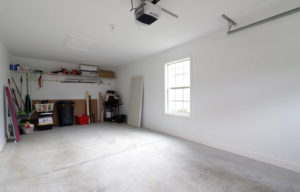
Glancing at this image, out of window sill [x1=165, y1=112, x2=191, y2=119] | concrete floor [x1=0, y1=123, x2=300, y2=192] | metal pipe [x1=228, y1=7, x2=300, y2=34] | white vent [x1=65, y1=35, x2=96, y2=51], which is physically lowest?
concrete floor [x1=0, y1=123, x2=300, y2=192]

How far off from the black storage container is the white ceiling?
7.39 ft

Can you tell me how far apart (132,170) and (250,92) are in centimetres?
245

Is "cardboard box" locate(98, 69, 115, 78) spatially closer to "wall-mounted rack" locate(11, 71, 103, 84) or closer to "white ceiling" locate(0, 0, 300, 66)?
"wall-mounted rack" locate(11, 71, 103, 84)

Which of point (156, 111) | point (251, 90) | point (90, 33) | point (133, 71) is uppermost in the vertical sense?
point (90, 33)

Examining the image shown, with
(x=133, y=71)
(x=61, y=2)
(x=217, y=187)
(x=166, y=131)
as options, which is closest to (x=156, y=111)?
(x=166, y=131)

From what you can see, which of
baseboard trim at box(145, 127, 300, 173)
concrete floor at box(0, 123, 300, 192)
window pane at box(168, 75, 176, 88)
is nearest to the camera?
concrete floor at box(0, 123, 300, 192)

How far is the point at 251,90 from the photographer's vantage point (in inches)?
105

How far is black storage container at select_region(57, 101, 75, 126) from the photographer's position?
5.53 metres

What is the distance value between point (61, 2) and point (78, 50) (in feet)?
7.72

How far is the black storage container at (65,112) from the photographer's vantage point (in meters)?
5.53

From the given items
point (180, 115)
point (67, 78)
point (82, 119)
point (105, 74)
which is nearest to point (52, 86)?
point (67, 78)

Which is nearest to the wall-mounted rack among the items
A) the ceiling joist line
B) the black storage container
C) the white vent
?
the black storage container

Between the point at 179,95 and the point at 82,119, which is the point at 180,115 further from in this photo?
the point at 82,119

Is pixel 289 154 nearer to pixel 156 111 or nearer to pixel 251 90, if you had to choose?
pixel 251 90
